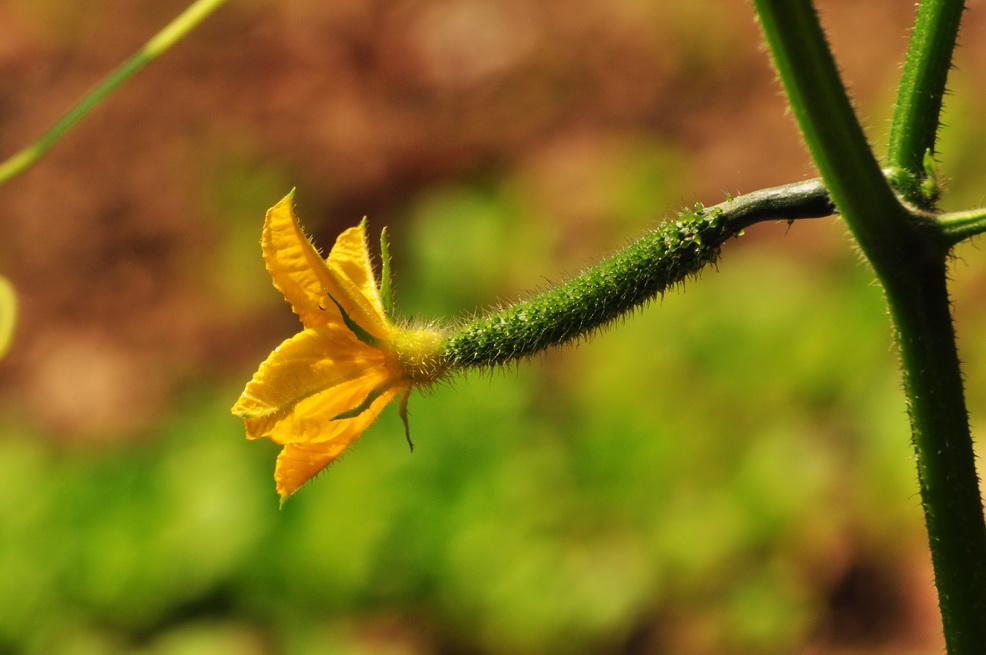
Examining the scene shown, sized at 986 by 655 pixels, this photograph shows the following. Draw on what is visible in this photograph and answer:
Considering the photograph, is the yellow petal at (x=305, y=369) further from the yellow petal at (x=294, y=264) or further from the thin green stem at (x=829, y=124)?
the thin green stem at (x=829, y=124)

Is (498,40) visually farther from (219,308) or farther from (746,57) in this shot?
(219,308)

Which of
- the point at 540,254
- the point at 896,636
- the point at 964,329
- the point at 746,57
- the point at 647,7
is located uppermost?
the point at 647,7

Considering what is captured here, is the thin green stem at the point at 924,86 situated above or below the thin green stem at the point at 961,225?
above

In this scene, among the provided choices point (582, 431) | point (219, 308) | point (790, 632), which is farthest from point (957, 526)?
point (219, 308)

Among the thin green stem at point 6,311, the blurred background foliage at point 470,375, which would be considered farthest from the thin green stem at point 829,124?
the blurred background foliage at point 470,375

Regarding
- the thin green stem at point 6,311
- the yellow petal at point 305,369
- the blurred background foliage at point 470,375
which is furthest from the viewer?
the blurred background foliage at point 470,375

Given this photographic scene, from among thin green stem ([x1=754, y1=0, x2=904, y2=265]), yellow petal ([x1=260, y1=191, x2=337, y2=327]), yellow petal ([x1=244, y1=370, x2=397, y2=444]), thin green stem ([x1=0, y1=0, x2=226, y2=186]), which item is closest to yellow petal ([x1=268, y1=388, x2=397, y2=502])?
yellow petal ([x1=244, y1=370, x2=397, y2=444])

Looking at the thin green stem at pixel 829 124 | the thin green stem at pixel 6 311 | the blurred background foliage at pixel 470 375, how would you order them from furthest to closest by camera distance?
the blurred background foliage at pixel 470 375 < the thin green stem at pixel 6 311 < the thin green stem at pixel 829 124

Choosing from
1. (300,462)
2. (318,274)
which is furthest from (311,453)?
(318,274)
